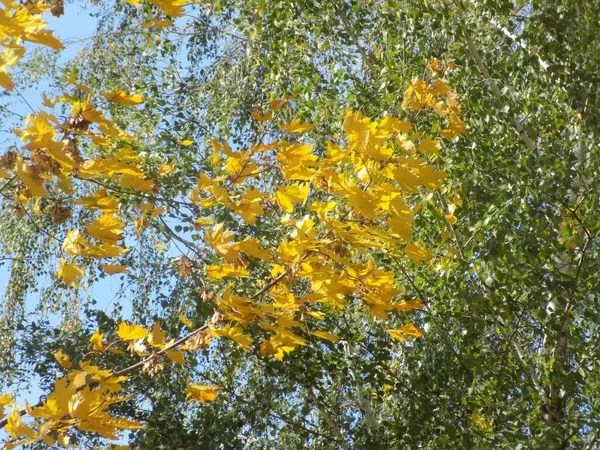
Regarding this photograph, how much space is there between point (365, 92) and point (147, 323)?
114 cm

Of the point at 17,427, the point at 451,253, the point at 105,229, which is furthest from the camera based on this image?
the point at 451,253

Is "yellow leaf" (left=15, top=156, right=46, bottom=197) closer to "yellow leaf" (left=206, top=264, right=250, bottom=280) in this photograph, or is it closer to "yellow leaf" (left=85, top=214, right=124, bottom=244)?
"yellow leaf" (left=85, top=214, right=124, bottom=244)

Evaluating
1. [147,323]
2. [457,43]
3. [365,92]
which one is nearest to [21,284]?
[147,323]

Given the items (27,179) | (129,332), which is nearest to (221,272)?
(129,332)

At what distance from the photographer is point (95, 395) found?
1136mm

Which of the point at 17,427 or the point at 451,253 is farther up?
the point at 451,253

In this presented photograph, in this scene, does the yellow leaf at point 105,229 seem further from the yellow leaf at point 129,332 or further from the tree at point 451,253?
the tree at point 451,253

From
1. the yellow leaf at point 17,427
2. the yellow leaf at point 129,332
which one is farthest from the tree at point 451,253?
the yellow leaf at point 17,427

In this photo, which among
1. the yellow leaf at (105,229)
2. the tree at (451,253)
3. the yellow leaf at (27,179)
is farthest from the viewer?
the tree at (451,253)

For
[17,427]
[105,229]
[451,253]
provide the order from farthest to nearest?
[451,253]
[105,229]
[17,427]

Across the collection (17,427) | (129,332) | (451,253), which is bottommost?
(17,427)

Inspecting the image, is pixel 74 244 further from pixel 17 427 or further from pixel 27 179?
pixel 17 427

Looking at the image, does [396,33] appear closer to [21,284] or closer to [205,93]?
[205,93]

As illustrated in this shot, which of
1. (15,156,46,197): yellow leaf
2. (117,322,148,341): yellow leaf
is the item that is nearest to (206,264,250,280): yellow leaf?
(117,322,148,341): yellow leaf
